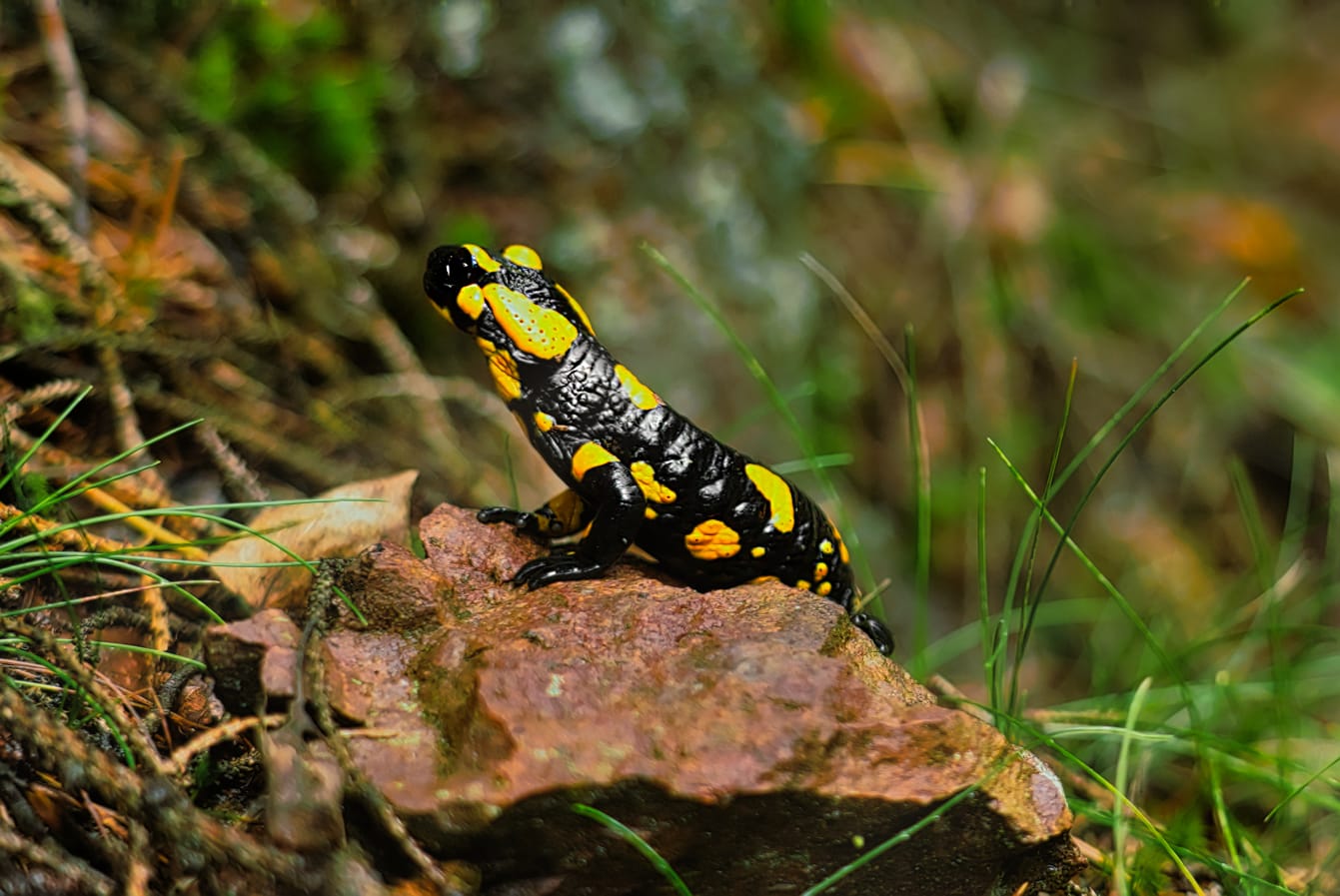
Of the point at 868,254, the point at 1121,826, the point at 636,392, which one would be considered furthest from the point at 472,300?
the point at 868,254

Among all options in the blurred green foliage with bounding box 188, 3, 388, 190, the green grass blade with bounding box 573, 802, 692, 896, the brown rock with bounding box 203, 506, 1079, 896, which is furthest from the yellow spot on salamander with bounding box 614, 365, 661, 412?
the blurred green foliage with bounding box 188, 3, 388, 190

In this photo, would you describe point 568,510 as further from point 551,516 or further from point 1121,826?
point 1121,826

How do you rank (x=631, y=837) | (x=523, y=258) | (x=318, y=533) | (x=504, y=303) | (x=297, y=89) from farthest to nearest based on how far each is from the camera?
(x=297, y=89) < (x=523, y=258) < (x=504, y=303) < (x=318, y=533) < (x=631, y=837)

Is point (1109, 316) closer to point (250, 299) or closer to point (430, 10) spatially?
point (430, 10)

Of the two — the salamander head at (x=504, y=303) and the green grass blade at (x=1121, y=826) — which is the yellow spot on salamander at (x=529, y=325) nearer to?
the salamander head at (x=504, y=303)

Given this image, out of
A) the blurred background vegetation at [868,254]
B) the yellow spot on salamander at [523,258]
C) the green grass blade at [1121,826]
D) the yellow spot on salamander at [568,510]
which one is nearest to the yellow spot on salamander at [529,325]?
the yellow spot on salamander at [523,258]
